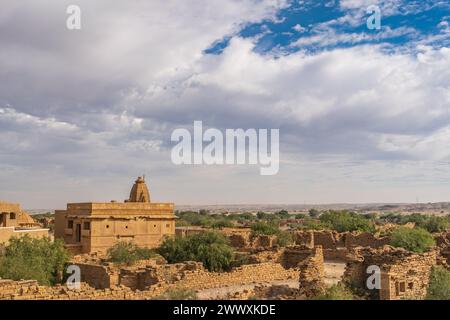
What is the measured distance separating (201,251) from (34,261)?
6.53 meters

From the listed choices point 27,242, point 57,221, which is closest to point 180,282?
point 27,242

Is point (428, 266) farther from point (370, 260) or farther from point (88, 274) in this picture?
point (88, 274)

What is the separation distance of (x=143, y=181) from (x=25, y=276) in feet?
74.1

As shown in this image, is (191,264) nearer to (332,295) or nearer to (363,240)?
(332,295)

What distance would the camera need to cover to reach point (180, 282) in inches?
617

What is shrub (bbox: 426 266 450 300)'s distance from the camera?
14.1m

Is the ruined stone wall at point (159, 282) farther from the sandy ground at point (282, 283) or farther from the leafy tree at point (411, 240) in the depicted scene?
the leafy tree at point (411, 240)

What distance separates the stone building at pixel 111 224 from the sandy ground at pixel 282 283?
42.4 feet

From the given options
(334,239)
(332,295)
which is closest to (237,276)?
(332,295)

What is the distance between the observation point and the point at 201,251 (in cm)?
2169

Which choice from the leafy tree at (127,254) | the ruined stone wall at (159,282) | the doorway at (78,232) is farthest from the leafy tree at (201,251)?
the doorway at (78,232)

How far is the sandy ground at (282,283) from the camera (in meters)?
14.7

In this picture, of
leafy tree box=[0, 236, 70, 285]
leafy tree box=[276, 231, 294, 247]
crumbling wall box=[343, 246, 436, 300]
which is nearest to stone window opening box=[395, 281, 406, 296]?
crumbling wall box=[343, 246, 436, 300]

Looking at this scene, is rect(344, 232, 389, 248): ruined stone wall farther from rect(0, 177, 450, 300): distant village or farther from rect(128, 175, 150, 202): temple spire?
rect(128, 175, 150, 202): temple spire
